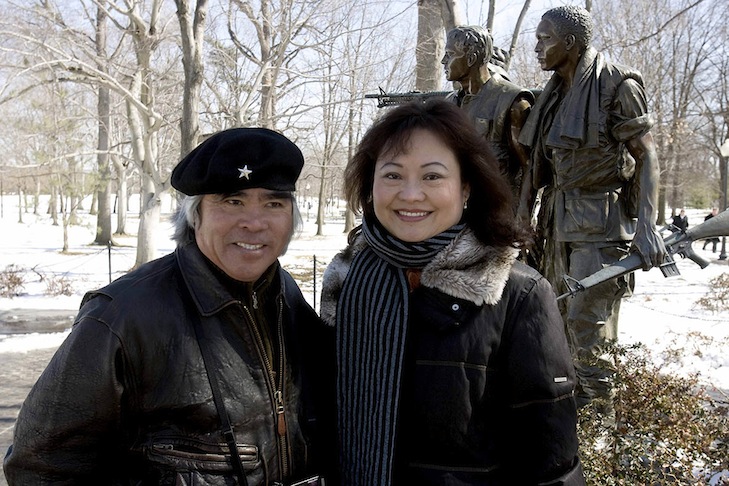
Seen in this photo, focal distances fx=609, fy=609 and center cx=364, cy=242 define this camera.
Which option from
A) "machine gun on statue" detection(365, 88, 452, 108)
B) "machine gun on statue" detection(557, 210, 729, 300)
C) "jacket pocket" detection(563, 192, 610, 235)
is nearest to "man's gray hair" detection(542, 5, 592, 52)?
"jacket pocket" detection(563, 192, 610, 235)

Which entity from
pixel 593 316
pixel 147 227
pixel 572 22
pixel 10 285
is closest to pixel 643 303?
pixel 593 316

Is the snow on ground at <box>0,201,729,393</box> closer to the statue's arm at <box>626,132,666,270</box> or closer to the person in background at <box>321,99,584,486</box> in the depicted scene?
the person in background at <box>321,99,584,486</box>

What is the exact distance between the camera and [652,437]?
3.31 meters

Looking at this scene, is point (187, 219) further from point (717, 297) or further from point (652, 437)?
point (717, 297)

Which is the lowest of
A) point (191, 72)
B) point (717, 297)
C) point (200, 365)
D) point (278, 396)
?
point (717, 297)

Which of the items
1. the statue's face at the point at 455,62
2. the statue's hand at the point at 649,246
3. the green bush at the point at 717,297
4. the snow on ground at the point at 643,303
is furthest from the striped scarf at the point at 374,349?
the green bush at the point at 717,297

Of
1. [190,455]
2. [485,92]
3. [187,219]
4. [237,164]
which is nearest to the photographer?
[190,455]

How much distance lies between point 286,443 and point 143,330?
0.54m

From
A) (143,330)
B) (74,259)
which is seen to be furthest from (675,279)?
(74,259)

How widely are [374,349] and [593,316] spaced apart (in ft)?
8.19

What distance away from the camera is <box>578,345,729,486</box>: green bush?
10.1 ft

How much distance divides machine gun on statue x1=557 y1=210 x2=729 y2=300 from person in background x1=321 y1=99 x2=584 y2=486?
5.57 feet

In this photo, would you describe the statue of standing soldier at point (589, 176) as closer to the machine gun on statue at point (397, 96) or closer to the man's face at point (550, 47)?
the man's face at point (550, 47)

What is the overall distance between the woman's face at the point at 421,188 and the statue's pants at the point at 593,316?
2195mm
